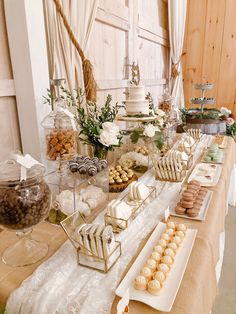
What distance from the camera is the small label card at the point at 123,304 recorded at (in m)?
0.49

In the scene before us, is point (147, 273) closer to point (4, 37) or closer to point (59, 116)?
point (59, 116)

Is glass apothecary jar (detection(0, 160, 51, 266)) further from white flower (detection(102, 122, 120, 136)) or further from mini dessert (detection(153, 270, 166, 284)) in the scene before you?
white flower (detection(102, 122, 120, 136))

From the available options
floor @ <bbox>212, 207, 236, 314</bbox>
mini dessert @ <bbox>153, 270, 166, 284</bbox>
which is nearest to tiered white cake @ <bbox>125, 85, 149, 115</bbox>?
mini dessert @ <bbox>153, 270, 166, 284</bbox>

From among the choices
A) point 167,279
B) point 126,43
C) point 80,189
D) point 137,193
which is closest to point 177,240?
point 167,279

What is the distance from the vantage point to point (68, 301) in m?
0.54

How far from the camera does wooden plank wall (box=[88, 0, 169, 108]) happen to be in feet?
5.97

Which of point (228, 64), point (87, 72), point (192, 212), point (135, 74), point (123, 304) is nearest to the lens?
point (123, 304)

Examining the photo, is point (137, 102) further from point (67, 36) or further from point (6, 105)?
point (6, 105)

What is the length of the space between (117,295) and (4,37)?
43.5 inches

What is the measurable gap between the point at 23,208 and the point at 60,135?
467mm

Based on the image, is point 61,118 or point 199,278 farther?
point 61,118

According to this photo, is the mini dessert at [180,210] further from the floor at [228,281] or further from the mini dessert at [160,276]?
the floor at [228,281]

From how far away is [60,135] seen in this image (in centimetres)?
104

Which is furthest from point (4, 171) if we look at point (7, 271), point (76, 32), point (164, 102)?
point (164, 102)
